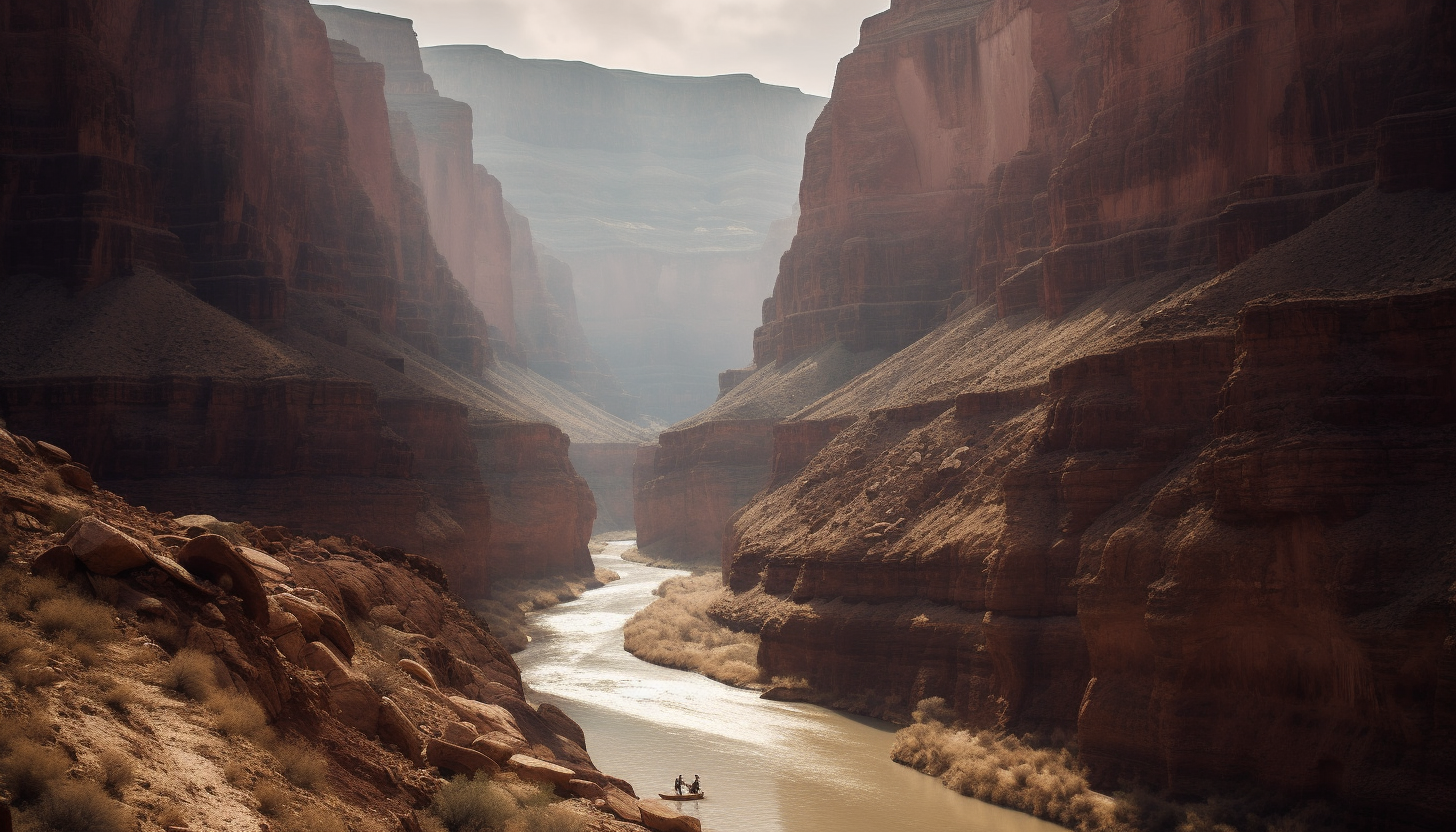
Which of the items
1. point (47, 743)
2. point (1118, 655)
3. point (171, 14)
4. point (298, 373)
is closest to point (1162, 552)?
point (1118, 655)

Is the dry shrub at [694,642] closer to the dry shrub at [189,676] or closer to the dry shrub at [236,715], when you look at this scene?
the dry shrub at [236,715]

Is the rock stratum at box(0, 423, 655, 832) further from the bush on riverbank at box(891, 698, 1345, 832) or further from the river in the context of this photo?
the bush on riverbank at box(891, 698, 1345, 832)

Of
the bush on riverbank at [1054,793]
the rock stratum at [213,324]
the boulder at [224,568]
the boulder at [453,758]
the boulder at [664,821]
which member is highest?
the rock stratum at [213,324]

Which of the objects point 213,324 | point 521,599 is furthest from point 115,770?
point 521,599

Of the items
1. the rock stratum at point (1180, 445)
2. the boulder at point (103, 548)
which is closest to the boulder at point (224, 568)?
the boulder at point (103, 548)

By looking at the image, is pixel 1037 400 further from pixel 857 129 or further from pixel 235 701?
pixel 857 129

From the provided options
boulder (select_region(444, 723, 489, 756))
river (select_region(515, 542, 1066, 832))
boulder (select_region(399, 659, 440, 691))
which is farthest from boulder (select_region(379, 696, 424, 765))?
river (select_region(515, 542, 1066, 832))
